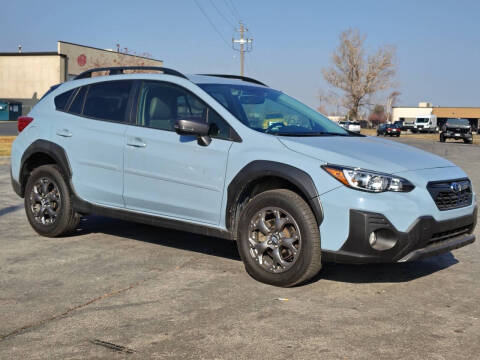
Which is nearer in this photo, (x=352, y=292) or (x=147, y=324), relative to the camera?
(x=147, y=324)

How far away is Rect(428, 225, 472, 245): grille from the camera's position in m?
4.73

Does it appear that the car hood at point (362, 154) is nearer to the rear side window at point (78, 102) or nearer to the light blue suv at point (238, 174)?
the light blue suv at point (238, 174)

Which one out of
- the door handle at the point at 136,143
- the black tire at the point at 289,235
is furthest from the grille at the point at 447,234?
the door handle at the point at 136,143

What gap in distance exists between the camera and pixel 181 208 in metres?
5.46

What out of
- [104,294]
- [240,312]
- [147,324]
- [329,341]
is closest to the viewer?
[329,341]

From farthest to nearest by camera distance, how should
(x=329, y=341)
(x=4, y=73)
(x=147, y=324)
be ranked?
(x=4, y=73), (x=147, y=324), (x=329, y=341)

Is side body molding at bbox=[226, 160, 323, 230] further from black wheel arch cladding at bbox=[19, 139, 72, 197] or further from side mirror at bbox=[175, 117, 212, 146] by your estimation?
black wheel arch cladding at bbox=[19, 139, 72, 197]

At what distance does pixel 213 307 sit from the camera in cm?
436

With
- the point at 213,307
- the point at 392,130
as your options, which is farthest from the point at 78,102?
the point at 392,130

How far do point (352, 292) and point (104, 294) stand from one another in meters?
1.90

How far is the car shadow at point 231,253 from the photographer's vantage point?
5.32 m

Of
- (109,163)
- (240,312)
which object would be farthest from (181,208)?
(240,312)

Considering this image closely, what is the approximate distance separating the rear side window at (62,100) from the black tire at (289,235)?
8.85 feet

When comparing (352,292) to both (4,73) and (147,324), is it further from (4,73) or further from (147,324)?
(4,73)
